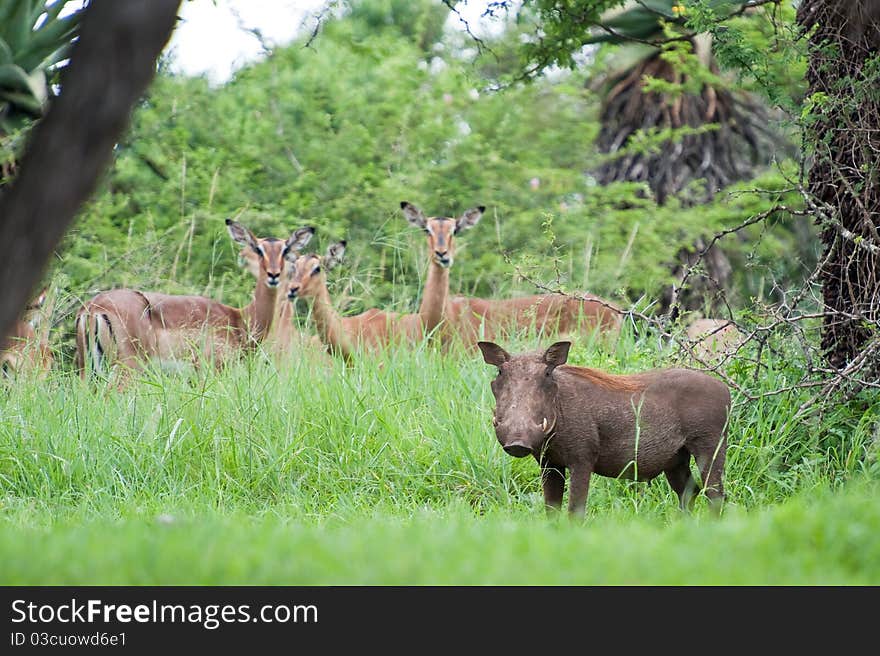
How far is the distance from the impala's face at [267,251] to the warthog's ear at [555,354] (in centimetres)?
667

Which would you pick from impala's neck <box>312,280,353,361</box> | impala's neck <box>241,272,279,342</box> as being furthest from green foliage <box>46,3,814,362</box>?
impala's neck <box>312,280,353,361</box>

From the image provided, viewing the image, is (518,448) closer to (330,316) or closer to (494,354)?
(494,354)

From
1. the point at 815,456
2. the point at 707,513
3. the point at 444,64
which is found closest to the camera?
the point at 707,513

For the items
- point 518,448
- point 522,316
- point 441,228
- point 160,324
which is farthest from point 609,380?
point 441,228

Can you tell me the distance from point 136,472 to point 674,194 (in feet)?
42.2

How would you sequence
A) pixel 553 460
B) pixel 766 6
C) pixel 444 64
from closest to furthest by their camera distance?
pixel 553 460 → pixel 766 6 → pixel 444 64

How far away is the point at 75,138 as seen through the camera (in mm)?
3469

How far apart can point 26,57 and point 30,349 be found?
3.79 m

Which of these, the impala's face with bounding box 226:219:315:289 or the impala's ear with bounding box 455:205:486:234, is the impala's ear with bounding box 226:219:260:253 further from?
the impala's ear with bounding box 455:205:486:234

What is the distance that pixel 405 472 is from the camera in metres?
7.51

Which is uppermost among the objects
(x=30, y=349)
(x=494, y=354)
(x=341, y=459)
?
(x=494, y=354)

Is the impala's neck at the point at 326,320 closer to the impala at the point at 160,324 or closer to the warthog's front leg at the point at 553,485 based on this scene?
→ the impala at the point at 160,324
